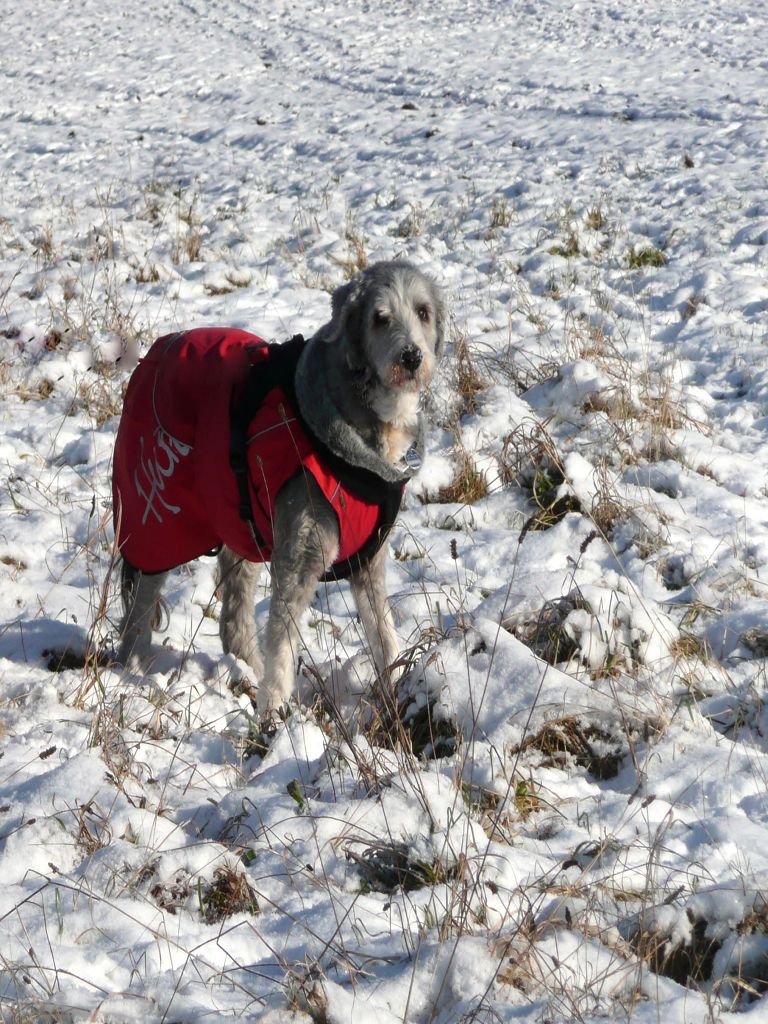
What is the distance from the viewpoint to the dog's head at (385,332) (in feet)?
11.6

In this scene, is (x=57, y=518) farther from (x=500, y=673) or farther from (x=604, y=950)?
(x=604, y=950)

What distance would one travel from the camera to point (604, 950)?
2.31 metres

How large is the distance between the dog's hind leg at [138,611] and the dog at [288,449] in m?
0.02

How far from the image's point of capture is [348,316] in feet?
12.0

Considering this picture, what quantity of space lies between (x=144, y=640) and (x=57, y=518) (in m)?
1.16

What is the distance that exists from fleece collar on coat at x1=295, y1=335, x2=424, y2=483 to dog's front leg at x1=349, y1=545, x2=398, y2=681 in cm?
49

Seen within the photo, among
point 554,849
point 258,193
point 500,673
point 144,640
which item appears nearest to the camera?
point 554,849

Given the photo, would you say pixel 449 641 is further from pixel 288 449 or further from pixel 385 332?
pixel 385 332

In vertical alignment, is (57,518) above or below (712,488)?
below

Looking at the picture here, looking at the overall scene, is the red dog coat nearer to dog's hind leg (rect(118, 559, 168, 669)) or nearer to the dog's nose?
dog's hind leg (rect(118, 559, 168, 669))

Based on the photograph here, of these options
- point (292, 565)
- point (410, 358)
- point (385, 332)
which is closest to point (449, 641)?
point (292, 565)

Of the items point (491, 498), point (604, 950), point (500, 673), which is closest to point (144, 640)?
point (500, 673)

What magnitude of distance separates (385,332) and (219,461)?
780 millimetres

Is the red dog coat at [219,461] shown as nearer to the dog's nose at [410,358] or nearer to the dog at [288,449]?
the dog at [288,449]
